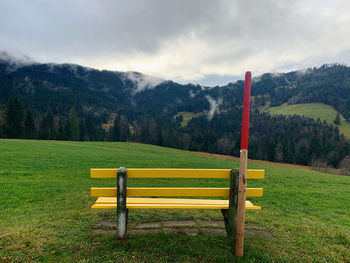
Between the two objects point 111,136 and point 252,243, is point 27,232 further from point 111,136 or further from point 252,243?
point 111,136

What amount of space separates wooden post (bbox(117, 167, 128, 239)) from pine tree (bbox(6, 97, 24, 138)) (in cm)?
6612

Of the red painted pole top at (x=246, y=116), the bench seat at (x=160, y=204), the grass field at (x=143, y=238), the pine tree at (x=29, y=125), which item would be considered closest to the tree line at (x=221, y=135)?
the pine tree at (x=29, y=125)

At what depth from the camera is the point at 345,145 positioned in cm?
8206

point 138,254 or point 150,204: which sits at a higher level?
point 150,204

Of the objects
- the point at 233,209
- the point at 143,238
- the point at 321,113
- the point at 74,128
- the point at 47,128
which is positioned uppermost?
the point at 321,113

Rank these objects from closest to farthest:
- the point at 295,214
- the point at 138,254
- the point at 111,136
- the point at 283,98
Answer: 1. the point at 138,254
2. the point at 295,214
3. the point at 111,136
4. the point at 283,98

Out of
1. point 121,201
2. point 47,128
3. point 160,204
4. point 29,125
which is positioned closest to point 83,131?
point 47,128

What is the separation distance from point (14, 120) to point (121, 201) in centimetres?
6741

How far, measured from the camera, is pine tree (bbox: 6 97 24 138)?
183 feet

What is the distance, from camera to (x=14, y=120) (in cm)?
5644

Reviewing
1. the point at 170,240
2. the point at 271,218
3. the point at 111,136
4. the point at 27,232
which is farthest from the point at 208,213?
the point at 111,136

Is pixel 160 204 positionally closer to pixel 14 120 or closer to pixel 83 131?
pixel 14 120

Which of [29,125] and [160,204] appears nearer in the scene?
[160,204]

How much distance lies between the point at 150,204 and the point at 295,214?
209 inches
